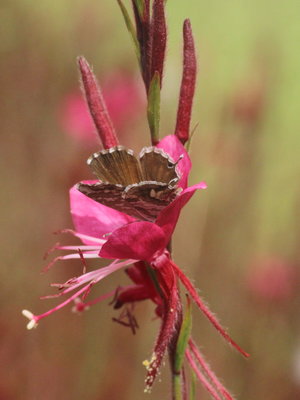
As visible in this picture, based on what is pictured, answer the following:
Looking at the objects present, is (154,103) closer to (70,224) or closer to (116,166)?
(116,166)

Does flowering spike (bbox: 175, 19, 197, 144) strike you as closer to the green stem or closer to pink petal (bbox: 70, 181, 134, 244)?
pink petal (bbox: 70, 181, 134, 244)

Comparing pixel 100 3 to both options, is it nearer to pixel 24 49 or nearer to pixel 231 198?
pixel 24 49

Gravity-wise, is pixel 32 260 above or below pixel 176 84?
below

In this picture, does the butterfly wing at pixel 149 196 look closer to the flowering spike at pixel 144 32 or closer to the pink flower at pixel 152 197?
the pink flower at pixel 152 197

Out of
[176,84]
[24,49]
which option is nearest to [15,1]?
[24,49]

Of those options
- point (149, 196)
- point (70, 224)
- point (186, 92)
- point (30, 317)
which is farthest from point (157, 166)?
point (70, 224)

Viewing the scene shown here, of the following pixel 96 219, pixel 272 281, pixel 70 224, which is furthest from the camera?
pixel 70 224
